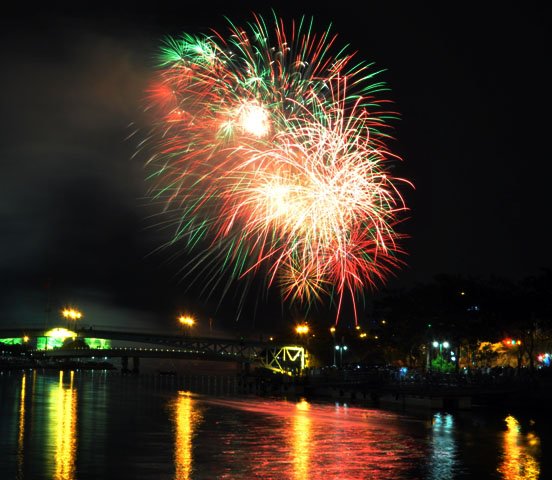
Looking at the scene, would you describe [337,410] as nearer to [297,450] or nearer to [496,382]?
[496,382]

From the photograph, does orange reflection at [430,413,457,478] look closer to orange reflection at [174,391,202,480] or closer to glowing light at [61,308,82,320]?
orange reflection at [174,391,202,480]

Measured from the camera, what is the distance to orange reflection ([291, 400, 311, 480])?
99.0ft

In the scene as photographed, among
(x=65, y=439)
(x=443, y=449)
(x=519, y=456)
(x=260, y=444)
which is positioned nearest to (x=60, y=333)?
(x=65, y=439)

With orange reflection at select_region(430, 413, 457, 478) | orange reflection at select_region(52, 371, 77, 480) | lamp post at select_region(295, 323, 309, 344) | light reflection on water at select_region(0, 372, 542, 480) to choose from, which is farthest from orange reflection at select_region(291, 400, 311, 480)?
lamp post at select_region(295, 323, 309, 344)

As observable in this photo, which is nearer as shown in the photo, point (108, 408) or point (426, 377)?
point (108, 408)

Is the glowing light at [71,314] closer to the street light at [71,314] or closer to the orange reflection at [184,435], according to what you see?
the street light at [71,314]

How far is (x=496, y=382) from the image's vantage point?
65.9m

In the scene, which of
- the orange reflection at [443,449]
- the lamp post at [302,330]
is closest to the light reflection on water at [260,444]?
the orange reflection at [443,449]

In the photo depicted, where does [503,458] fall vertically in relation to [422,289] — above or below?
below

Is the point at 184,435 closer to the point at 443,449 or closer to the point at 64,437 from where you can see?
the point at 64,437

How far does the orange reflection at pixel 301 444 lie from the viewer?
30188mm

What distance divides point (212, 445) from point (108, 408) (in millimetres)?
28961

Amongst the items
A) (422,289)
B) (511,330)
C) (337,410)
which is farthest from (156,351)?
(337,410)

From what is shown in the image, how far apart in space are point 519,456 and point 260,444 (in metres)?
12.3
